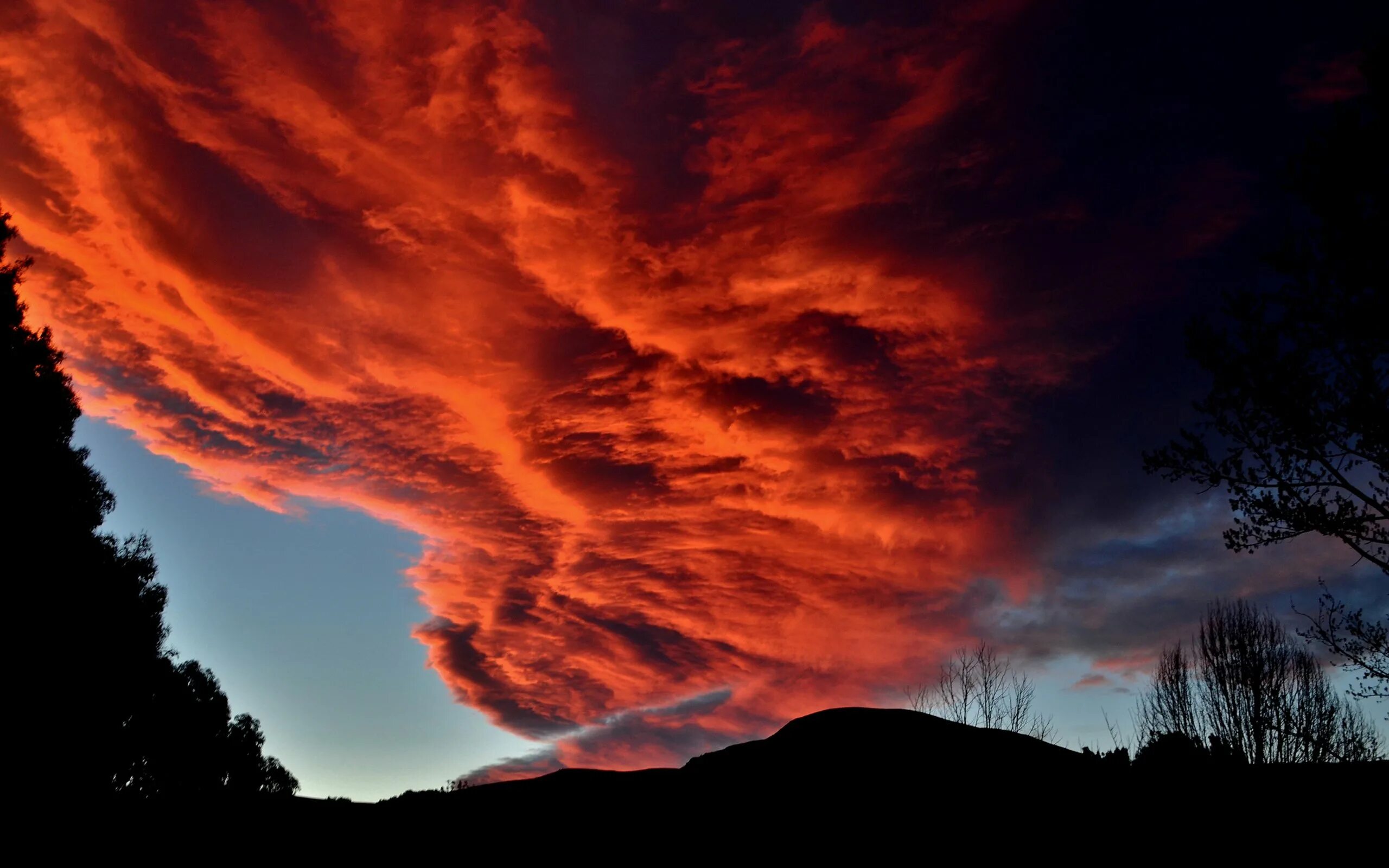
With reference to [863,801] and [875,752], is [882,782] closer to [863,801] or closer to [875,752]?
[863,801]

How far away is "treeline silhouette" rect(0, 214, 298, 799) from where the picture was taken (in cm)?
2512

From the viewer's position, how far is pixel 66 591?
2656 centimetres

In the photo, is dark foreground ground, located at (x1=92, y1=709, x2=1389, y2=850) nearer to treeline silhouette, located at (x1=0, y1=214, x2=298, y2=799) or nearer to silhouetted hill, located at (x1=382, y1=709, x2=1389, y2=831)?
silhouetted hill, located at (x1=382, y1=709, x2=1389, y2=831)

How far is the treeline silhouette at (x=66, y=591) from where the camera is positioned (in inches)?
989

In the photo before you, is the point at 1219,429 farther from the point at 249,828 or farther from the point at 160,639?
the point at 160,639

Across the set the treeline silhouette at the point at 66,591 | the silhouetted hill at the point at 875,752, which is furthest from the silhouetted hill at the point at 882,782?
the treeline silhouette at the point at 66,591

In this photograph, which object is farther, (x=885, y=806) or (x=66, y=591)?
(x=66, y=591)

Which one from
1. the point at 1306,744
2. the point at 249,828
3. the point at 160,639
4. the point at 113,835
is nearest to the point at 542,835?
the point at 249,828

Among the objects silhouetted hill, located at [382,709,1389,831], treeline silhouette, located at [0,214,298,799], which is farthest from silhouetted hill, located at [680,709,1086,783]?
treeline silhouette, located at [0,214,298,799]

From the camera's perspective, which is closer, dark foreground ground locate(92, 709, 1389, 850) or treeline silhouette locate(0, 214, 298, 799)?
dark foreground ground locate(92, 709, 1389, 850)

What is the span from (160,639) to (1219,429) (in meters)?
36.2

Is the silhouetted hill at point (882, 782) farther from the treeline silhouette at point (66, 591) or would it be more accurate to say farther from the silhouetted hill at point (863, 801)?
the treeline silhouette at point (66, 591)

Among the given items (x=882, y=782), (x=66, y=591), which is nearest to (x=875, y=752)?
(x=882, y=782)

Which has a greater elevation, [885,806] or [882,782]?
[882,782]
